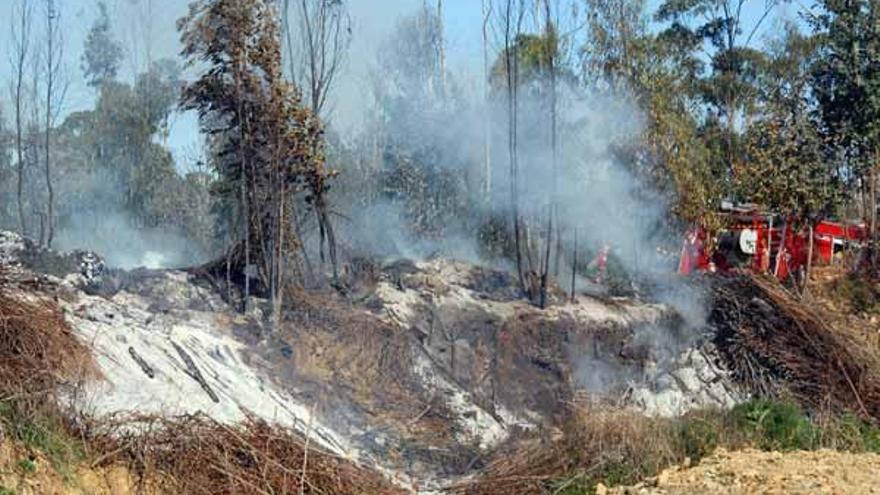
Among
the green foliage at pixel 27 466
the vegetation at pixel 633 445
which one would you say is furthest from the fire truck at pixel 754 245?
the green foliage at pixel 27 466

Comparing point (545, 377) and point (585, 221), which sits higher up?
point (585, 221)

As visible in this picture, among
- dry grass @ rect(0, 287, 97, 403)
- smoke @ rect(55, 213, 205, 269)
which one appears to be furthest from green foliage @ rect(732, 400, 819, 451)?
smoke @ rect(55, 213, 205, 269)

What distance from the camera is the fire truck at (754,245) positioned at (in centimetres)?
2183

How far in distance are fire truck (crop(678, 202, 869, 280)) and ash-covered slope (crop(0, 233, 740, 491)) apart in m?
2.57

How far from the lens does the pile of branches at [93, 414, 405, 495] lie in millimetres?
9711

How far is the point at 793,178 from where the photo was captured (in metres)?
20.5

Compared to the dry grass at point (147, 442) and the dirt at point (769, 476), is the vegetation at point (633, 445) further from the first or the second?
the dry grass at point (147, 442)

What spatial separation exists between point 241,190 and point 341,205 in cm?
949

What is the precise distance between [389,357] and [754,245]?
974cm

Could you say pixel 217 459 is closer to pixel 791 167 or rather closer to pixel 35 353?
pixel 35 353

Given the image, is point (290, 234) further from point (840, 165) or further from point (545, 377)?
point (840, 165)

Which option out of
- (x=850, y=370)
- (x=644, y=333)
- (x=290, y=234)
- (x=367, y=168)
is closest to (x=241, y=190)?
(x=290, y=234)

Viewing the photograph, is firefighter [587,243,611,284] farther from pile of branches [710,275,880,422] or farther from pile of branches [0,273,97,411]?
pile of branches [0,273,97,411]

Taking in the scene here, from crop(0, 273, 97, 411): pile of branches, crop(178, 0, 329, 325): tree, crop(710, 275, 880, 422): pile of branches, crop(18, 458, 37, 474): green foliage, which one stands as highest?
crop(178, 0, 329, 325): tree
